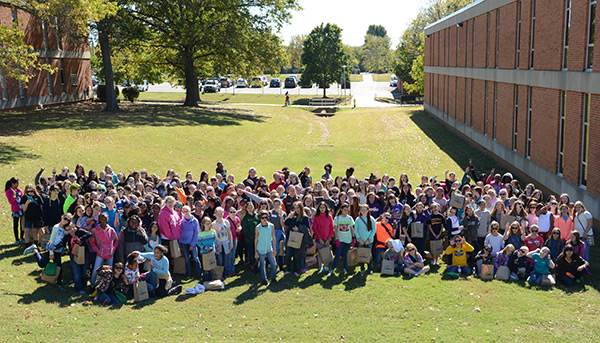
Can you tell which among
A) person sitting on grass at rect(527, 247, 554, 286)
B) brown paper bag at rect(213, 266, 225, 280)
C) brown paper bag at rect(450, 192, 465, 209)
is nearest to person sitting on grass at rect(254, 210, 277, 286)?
brown paper bag at rect(213, 266, 225, 280)

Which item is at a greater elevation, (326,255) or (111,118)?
(111,118)

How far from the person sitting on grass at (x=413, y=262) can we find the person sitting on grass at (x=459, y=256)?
58 centimetres

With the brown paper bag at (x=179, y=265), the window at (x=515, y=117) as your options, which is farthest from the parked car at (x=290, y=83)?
the brown paper bag at (x=179, y=265)

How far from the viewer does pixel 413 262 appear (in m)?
13.4

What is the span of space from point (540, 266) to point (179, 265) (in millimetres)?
7877

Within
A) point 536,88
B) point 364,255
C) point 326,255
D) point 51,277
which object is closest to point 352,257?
point 364,255

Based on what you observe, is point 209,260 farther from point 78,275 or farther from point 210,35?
point 210,35

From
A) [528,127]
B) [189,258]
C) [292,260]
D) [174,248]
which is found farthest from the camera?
[528,127]

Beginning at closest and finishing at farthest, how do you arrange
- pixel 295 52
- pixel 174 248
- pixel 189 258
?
pixel 174 248 → pixel 189 258 → pixel 295 52

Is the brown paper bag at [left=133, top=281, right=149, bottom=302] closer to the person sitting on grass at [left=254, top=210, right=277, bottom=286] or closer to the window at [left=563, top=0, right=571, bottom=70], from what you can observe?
the person sitting on grass at [left=254, top=210, right=277, bottom=286]

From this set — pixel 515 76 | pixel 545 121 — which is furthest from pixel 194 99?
pixel 545 121

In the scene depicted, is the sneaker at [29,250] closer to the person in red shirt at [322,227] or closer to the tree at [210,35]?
the person in red shirt at [322,227]

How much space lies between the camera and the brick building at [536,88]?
18.6 m

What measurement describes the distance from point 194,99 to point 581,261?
39347 millimetres
